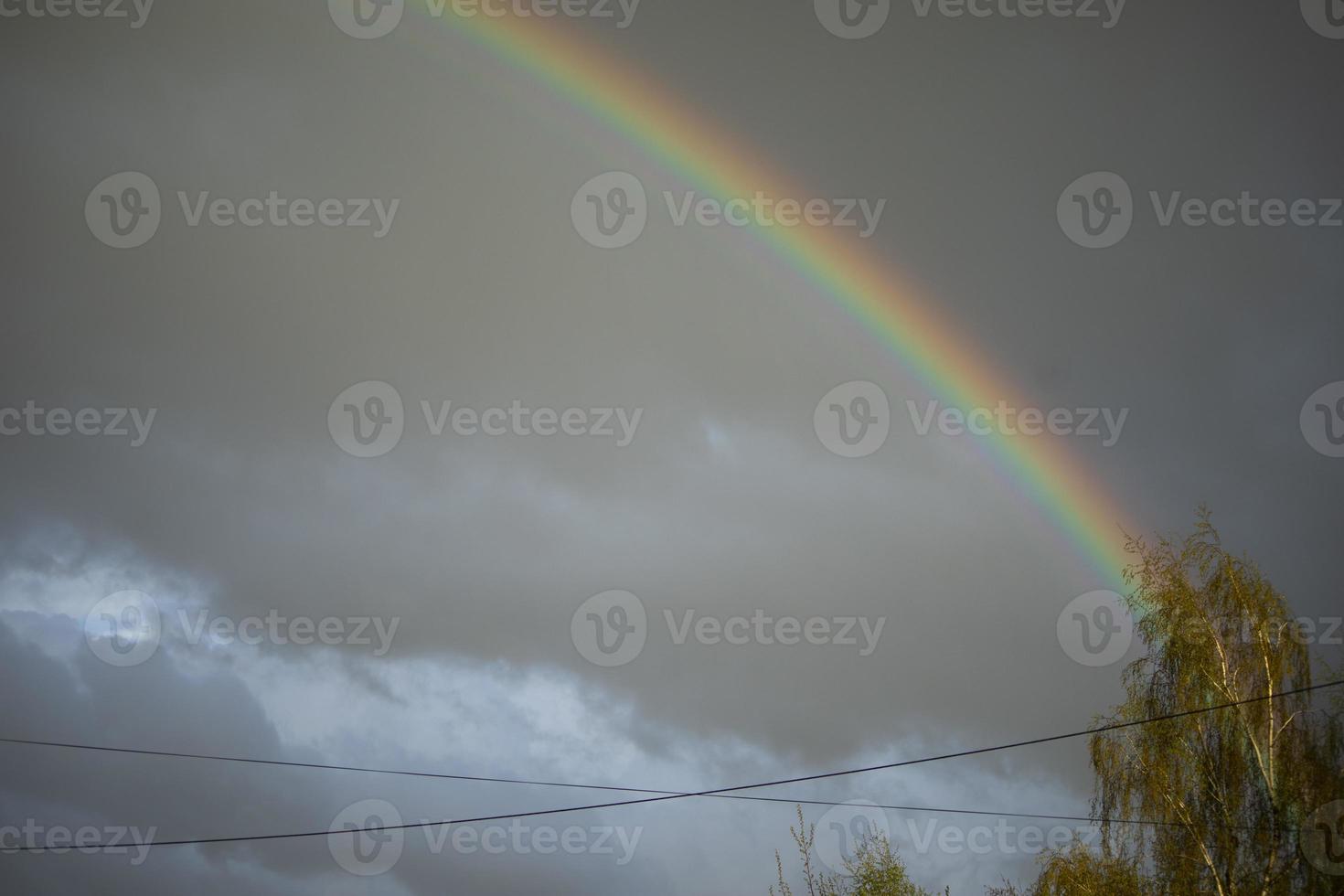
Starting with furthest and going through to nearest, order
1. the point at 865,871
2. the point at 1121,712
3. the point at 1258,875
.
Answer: the point at 1121,712 → the point at 865,871 → the point at 1258,875

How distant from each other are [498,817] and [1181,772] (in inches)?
651

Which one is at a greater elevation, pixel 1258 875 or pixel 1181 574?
pixel 1181 574

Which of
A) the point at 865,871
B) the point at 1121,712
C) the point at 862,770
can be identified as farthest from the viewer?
the point at 862,770

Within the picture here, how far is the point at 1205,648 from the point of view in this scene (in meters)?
24.1

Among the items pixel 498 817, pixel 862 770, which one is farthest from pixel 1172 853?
pixel 498 817

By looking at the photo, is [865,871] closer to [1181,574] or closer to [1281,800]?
[1281,800]

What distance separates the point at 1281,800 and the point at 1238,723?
66.6 inches

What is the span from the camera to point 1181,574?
25281 millimetres

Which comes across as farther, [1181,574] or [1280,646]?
[1181,574]

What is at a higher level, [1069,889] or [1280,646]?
[1280,646]

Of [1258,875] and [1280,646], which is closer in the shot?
A: [1258,875]

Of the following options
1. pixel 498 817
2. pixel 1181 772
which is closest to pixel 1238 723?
pixel 1181 772

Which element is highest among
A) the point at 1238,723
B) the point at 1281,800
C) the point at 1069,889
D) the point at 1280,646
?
the point at 1280,646

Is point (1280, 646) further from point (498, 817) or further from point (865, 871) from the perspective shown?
point (498, 817)
